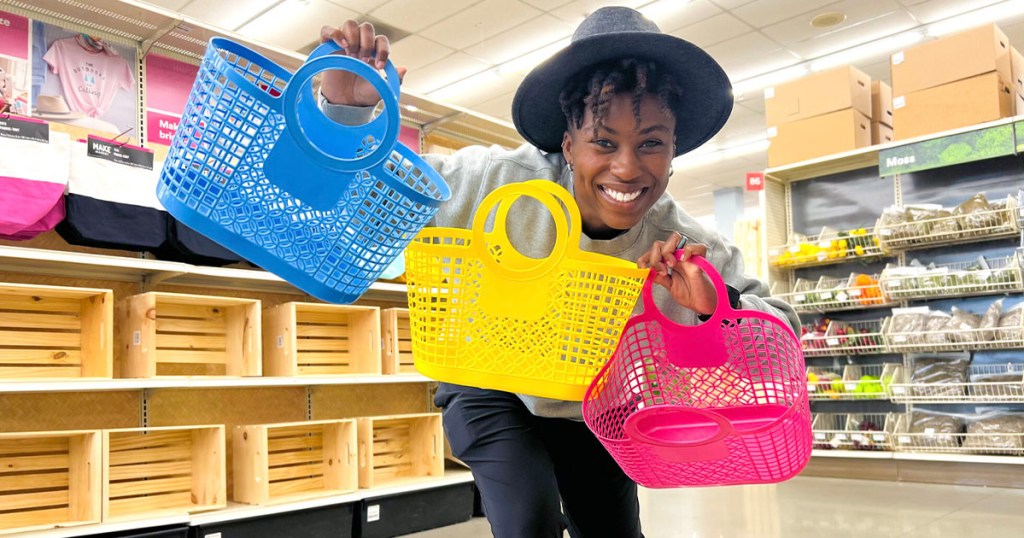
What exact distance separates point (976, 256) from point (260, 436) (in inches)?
175

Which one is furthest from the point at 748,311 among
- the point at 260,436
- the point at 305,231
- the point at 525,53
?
the point at 525,53

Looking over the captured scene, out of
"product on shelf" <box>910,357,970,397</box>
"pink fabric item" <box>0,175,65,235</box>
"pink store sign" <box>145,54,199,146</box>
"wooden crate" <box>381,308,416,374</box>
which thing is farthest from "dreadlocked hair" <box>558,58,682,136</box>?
"product on shelf" <box>910,357,970,397</box>

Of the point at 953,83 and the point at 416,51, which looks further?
the point at 416,51

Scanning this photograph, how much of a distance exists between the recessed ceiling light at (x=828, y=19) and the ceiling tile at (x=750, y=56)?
1.87ft

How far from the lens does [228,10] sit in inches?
295

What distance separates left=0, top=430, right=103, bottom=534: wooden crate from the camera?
3.25 metres

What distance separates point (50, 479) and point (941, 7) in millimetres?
8334

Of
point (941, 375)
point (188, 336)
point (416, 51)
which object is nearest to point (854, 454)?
point (941, 375)

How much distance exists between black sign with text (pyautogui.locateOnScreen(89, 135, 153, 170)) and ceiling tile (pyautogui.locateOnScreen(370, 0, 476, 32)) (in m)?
4.25

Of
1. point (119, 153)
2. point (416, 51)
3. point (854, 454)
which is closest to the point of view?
point (119, 153)

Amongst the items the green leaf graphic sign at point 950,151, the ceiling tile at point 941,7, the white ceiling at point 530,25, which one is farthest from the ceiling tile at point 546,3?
the green leaf graphic sign at point 950,151

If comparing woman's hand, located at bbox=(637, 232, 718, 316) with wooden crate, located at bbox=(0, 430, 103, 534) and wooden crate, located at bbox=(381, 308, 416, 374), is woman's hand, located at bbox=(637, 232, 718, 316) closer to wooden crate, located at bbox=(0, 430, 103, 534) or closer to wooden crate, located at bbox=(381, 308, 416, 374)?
wooden crate, located at bbox=(0, 430, 103, 534)

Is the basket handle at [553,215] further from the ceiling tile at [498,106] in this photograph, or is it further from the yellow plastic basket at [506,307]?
the ceiling tile at [498,106]

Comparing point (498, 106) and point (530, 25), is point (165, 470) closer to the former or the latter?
point (530, 25)
